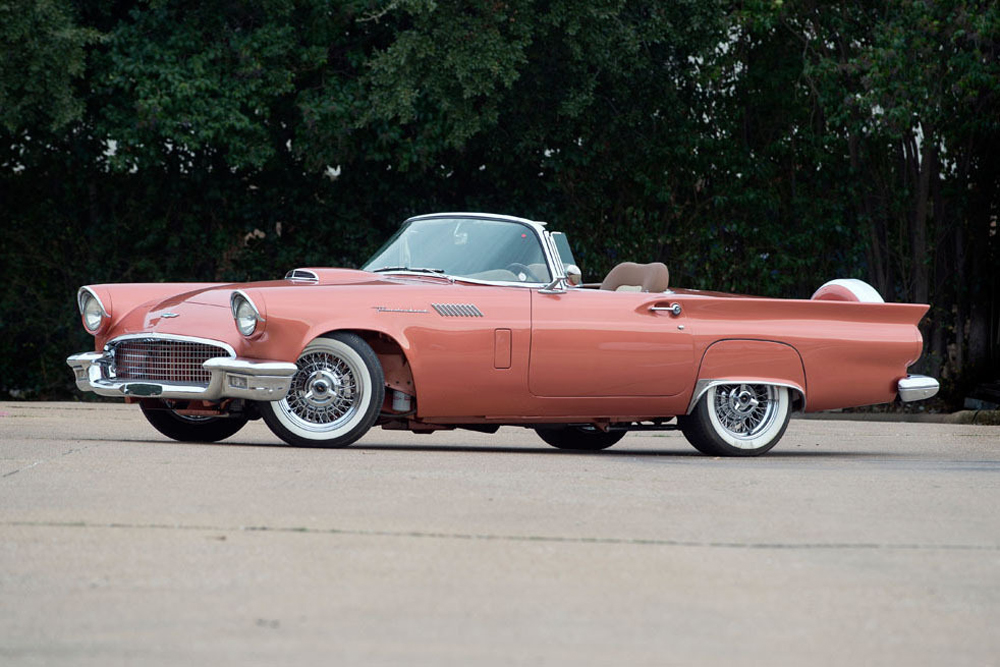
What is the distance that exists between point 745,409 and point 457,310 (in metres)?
2.07

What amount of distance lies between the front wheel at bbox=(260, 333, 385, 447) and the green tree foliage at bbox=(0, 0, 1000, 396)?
10.5 m

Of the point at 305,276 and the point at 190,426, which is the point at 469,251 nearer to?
the point at 305,276

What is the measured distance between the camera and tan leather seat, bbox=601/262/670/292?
9852 millimetres

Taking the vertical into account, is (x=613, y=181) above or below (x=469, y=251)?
above

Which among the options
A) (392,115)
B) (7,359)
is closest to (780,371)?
(392,115)

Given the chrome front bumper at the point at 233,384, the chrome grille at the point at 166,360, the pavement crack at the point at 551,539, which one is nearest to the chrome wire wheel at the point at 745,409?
the chrome front bumper at the point at 233,384

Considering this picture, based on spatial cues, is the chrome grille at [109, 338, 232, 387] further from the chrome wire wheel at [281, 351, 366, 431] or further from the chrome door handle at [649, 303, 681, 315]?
the chrome door handle at [649, 303, 681, 315]

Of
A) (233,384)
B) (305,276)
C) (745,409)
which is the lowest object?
(745,409)

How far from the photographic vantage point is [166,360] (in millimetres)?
8734

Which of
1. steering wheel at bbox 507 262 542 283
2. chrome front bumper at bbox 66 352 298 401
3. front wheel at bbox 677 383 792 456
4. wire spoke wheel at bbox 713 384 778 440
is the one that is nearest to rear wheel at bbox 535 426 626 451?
front wheel at bbox 677 383 792 456

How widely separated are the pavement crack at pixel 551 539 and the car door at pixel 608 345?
3.53 metres

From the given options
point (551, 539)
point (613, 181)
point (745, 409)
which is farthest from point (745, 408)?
point (613, 181)

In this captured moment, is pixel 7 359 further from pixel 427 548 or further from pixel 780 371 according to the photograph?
pixel 427 548

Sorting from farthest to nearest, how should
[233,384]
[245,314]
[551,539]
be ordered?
[245,314] → [233,384] → [551,539]
